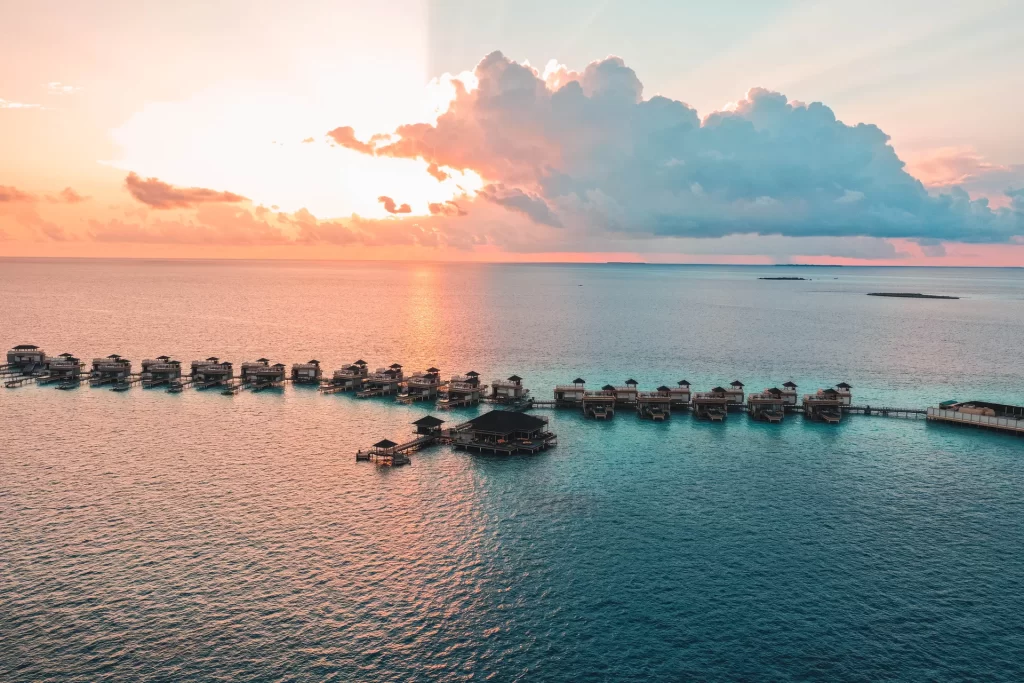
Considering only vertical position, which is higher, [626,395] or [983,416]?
[626,395]

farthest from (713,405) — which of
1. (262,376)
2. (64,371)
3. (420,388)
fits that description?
(64,371)

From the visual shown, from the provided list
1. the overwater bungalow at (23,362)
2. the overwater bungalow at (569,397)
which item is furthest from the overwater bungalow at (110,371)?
the overwater bungalow at (569,397)

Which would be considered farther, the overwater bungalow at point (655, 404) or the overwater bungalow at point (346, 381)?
the overwater bungalow at point (346, 381)

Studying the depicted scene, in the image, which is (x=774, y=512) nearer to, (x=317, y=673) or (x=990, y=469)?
(x=990, y=469)

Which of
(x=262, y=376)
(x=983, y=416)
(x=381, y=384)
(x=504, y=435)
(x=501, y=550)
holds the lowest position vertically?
(x=501, y=550)

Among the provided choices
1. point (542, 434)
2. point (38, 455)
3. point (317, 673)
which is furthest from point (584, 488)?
point (38, 455)

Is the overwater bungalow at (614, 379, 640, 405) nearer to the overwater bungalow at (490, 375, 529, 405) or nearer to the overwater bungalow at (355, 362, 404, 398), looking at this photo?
the overwater bungalow at (490, 375, 529, 405)

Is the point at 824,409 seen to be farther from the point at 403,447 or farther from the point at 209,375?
the point at 209,375

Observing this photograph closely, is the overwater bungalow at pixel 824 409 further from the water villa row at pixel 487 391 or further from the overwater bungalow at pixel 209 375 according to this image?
the overwater bungalow at pixel 209 375
